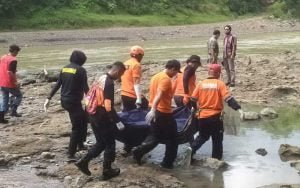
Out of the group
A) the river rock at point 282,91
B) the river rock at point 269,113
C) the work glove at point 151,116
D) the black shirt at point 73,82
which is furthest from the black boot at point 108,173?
the river rock at point 282,91

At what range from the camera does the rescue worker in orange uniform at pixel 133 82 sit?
33.5 ft

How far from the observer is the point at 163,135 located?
931cm

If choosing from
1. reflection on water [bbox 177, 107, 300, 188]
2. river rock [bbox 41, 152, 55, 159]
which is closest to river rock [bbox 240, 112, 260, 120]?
reflection on water [bbox 177, 107, 300, 188]

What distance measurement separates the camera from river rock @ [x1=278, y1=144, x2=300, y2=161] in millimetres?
10008

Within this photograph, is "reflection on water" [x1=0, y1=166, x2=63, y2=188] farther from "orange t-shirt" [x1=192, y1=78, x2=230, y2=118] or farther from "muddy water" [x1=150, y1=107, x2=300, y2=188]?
"orange t-shirt" [x1=192, y1=78, x2=230, y2=118]

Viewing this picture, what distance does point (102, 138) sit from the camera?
340 inches

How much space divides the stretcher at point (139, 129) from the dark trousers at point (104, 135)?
40.8 inches

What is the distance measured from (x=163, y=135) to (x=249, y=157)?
1806 millimetres

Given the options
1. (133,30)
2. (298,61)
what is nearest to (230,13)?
(133,30)

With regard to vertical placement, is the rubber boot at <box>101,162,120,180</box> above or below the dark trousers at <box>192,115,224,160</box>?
below

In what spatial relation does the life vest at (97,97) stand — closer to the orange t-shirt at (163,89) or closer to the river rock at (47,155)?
the orange t-shirt at (163,89)

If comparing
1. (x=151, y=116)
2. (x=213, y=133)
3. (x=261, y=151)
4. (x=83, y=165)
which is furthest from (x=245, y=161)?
(x=83, y=165)

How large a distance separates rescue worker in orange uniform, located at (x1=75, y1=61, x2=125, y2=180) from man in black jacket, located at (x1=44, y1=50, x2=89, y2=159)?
1.04m

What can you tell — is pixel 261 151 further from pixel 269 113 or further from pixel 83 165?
pixel 83 165
